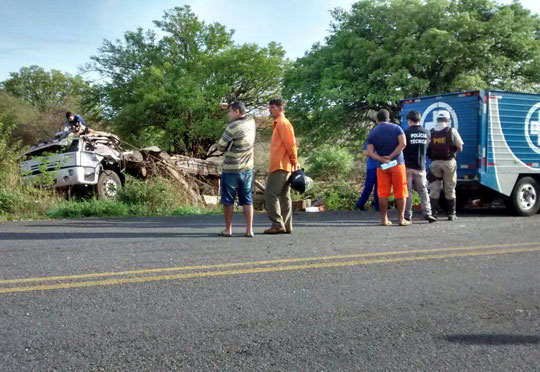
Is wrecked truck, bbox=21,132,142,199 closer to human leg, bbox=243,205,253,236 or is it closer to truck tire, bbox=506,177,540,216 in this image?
human leg, bbox=243,205,253,236

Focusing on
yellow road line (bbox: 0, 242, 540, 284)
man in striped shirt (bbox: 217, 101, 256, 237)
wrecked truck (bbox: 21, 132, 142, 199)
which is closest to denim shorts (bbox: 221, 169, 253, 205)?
man in striped shirt (bbox: 217, 101, 256, 237)

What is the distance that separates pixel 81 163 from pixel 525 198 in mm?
10141

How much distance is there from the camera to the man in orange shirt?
23.4 ft

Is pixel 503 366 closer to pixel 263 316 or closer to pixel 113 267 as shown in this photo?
pixel 263 316

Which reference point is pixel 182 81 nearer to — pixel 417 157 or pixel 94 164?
pixel 94 164

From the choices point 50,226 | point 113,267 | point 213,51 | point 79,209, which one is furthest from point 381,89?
point 113,267

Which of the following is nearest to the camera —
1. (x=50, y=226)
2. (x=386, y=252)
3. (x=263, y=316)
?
(x=263, y=316)

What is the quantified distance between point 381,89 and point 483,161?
1655 centimetres

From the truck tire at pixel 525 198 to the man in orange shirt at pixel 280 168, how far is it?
559 centimetres

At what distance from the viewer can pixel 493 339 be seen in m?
3.22

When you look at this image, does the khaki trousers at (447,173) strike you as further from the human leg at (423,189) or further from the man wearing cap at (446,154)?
the human leg at (423,189)

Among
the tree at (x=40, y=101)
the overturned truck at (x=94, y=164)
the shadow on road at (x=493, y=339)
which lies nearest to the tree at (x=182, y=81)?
the tree at (x=40, y=101)

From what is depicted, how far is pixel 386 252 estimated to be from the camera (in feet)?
18.8

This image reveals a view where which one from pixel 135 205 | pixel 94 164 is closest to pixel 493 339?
pixel 135 205
